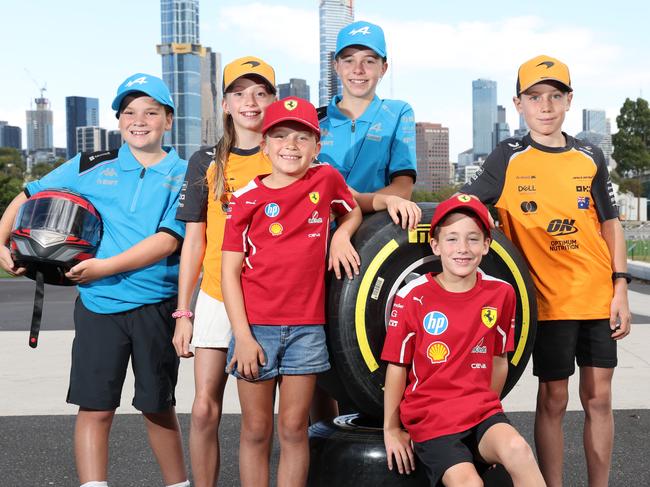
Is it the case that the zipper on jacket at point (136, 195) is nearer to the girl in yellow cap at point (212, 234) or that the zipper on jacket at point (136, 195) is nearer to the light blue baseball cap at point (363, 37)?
the girl in yellow cap at point (212, 234)

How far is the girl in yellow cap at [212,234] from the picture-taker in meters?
3.39

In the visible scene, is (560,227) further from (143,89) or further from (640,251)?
(640,251)

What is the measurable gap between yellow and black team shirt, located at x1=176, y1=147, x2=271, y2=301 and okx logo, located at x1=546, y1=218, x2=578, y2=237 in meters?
1.18

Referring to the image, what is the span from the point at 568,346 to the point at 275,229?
4.47 feet

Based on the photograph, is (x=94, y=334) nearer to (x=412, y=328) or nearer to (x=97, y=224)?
(x=97, y=224)

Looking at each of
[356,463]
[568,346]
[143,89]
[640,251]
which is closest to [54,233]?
[143,89]

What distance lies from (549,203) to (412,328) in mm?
900

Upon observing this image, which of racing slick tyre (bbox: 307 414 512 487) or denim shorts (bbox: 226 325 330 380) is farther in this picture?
racing slick tyre (bbox: 307 414 512 487)

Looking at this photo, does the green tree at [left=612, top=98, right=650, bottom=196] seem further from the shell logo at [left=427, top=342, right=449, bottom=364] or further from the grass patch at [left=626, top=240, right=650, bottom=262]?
the shell logo at [left=427, top=342, right=449, bottom=364]

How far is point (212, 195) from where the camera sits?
341 centimetres

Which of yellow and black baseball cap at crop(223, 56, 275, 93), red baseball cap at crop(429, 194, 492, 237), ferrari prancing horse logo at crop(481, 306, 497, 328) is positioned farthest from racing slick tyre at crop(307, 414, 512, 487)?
yellow and black baseball cap at crop(223, 56, 275, 93)

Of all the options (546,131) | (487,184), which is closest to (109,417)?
(487,184)

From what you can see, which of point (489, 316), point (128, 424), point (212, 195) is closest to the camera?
point (489, 316)

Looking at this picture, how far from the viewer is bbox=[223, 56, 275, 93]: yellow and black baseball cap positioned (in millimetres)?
Answer: 3479
